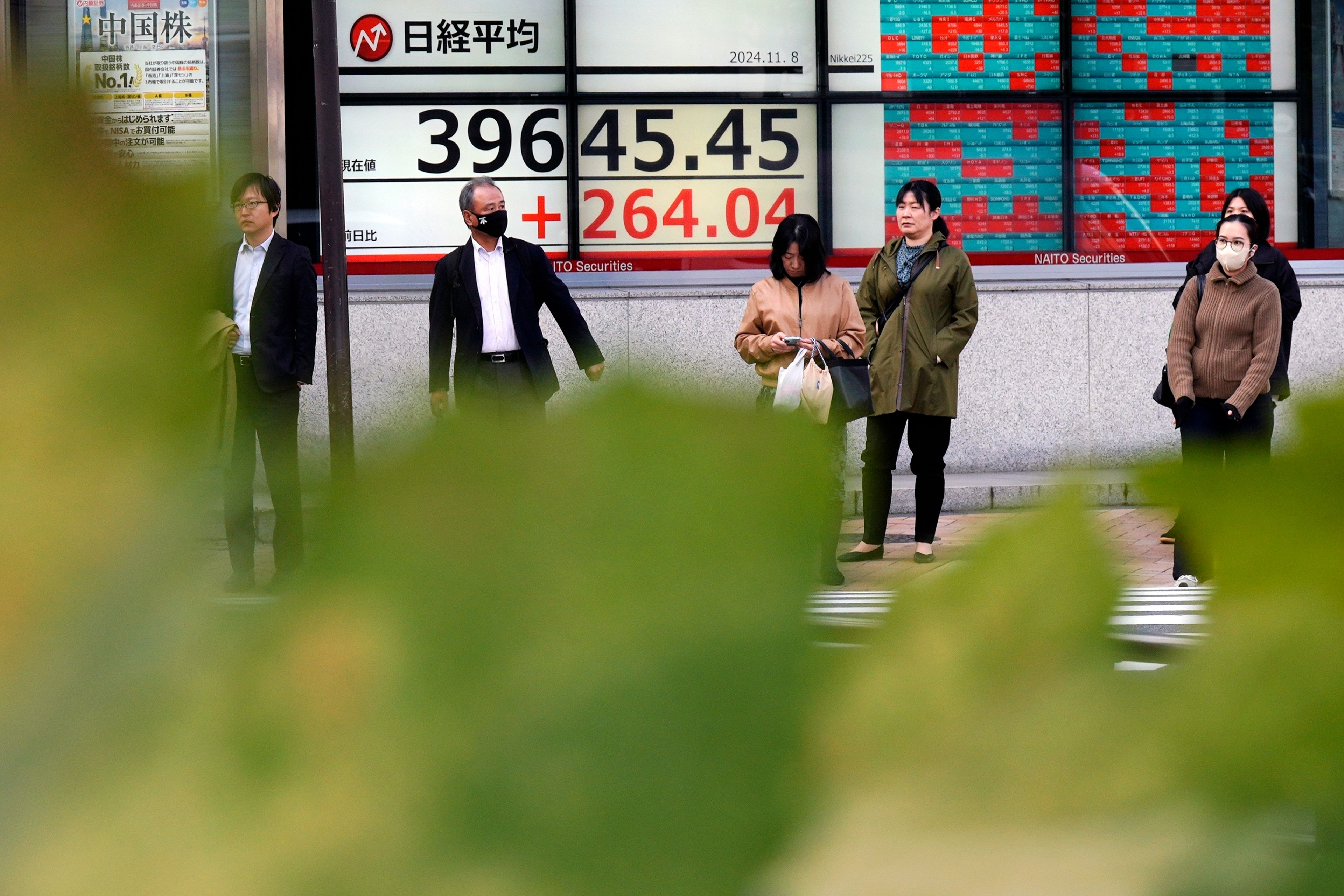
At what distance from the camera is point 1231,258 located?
5.40 meters

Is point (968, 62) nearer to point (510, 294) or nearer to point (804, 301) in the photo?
point (804, 301)

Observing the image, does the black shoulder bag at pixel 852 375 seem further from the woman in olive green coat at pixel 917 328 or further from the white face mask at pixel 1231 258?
the white face mask at pixel 1231 258

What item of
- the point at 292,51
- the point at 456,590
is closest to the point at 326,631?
the point at 456,590

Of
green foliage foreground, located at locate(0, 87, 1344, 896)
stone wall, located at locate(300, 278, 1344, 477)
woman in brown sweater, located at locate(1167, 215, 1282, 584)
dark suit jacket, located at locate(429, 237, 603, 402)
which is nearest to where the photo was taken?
green foliage foreground, located at locate(0, 87, 1344, 896)

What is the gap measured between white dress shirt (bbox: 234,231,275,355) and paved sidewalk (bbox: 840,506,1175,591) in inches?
6.6

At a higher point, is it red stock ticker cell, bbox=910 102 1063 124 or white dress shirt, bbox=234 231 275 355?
red stock ticker cell, bbox=910 102 1063 124

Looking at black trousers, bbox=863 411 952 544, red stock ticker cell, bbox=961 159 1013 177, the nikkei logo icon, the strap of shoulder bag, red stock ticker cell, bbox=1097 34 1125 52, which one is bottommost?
black trousers, bbox=863 411 952 544

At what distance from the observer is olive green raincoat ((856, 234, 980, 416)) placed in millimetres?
6484

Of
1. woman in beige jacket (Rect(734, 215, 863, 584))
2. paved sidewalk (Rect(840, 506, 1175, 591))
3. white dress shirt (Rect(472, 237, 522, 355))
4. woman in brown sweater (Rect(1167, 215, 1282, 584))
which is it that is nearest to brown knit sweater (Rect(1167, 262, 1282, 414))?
woman in brown sweater (Rect(1167, 215, 1282, 584))

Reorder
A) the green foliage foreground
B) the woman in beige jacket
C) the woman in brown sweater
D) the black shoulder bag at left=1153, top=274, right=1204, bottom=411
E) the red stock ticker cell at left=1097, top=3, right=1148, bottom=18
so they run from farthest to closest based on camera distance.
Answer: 1. the red stock ticker cell at left=1097, top=3, right=1148, bottom=18
2. the woman in beige jacket
3. the black shoulder bag at left=1153, top=274, right=1204, bottom=411
4. the woman in brown sweater
5. the green foliage foreground

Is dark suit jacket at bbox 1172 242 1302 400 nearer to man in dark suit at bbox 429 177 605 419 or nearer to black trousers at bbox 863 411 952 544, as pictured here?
black trousers at bbox 863 411 952 544

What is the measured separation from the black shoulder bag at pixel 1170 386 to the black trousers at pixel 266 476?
5.02 metres

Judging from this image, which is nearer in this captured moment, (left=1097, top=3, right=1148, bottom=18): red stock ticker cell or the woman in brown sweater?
the woman in brown sweater

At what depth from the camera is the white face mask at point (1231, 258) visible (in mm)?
5367
